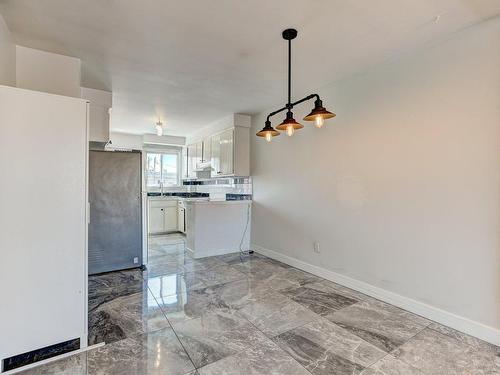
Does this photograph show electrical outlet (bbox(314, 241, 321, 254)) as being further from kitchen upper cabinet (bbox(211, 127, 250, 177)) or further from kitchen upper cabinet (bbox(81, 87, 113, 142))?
kitchen upper cabinet (bbox(81, 87, 113, 142))

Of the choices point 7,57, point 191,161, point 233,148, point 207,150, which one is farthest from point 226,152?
point 7,57

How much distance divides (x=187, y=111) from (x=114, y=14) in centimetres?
249

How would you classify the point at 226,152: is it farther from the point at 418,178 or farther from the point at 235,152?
the point at 418,178

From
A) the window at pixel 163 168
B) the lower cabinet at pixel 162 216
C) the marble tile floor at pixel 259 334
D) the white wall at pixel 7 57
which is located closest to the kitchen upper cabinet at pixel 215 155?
the lower cabinet at pixel 162 216

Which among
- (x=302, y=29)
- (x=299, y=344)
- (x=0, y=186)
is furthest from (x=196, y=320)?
(x=302, y=29)

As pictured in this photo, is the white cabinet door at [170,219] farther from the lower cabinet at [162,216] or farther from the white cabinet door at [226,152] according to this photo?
the white cabinet door at [226,152]

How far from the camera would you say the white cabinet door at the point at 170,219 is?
21.4 feet

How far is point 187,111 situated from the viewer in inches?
175

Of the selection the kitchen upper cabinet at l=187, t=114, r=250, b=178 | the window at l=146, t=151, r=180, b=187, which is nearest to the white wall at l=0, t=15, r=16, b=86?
the kitchen upper cabinet at l=187, t=114, r=250, b=178

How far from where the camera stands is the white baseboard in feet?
6.75

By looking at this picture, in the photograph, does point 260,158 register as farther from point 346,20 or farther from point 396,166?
point 346,20

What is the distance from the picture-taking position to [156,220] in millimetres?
6391

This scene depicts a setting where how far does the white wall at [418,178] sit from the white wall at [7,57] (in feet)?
10.2

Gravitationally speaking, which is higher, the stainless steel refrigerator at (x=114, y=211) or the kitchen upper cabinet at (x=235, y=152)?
the kitchen upper cabinet at (x=235, y=152)
